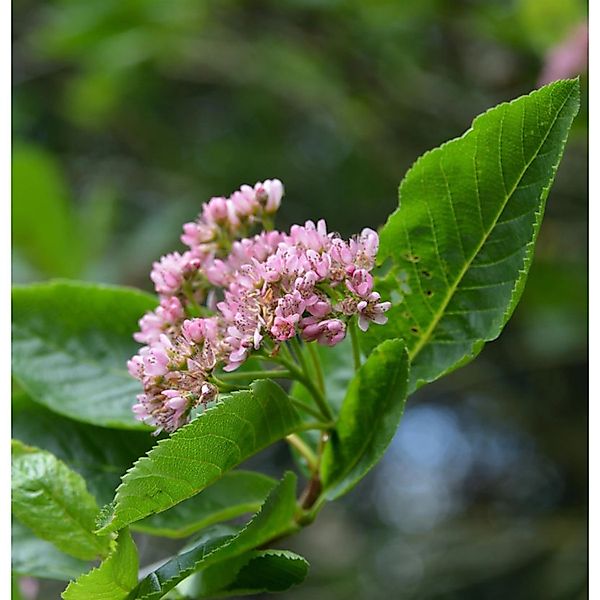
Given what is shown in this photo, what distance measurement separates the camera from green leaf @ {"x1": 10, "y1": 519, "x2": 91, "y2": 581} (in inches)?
48.5

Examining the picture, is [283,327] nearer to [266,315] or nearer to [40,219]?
[266,315]

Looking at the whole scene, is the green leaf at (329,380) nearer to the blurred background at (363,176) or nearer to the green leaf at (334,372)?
the green leaf at (334,372)

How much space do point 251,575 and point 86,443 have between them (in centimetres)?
35

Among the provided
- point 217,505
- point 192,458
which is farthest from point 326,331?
point 217,505

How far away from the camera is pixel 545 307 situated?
321 centimetres

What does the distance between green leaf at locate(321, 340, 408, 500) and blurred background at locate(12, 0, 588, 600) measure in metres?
1.45

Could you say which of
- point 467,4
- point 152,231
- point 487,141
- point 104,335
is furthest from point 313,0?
point 487,141

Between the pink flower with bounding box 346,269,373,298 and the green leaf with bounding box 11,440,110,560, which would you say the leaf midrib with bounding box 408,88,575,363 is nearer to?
the pink flower with bounding box 346,269,373,298

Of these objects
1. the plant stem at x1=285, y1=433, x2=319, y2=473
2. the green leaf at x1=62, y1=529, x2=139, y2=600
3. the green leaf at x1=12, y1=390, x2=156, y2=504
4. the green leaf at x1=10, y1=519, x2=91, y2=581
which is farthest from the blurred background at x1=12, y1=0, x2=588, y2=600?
the green leaf at x1=62, y1=529, x2=139, y2=600

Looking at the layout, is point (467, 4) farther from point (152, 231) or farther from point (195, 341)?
point (195, 341)

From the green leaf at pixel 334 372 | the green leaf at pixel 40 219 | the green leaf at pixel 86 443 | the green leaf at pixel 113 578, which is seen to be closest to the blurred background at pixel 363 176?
the green leaf at pixel 40 219

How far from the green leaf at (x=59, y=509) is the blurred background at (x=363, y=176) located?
167cm

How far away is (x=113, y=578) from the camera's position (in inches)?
38.4

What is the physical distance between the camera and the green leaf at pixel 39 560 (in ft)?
4.04
